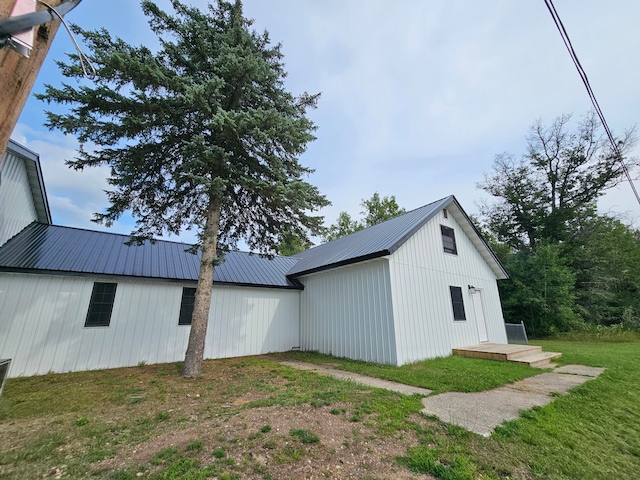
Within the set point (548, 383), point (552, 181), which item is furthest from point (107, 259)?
point (552, 181)

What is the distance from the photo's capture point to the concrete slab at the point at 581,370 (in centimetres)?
663

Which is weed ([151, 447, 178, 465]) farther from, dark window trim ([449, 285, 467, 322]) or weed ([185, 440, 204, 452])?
dark window trim ([449, 285, 467, 322])

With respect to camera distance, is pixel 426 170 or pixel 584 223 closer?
pixel 426 170

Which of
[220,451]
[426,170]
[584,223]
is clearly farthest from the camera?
[584,223]

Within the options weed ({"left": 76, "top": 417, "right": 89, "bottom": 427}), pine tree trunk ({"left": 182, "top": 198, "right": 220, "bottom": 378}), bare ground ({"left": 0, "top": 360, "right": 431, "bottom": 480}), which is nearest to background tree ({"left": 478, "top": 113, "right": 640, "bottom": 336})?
bare ground ({"left": 0, "top": 360, "right": 431, "bottom": 480})

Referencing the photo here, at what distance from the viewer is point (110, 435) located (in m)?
3.32

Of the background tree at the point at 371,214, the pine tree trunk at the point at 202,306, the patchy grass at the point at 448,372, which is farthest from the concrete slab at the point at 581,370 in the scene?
the background tree at the point at 371,214

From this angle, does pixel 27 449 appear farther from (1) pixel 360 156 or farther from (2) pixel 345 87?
(1) pixel 360 156

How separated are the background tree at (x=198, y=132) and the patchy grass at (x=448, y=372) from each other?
156 inches

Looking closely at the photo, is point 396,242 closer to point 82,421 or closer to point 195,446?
point 195,446

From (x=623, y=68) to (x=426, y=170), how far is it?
8.21 metres

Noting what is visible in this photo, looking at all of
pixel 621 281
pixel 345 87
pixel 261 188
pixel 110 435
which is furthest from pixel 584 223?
pixel 110 435

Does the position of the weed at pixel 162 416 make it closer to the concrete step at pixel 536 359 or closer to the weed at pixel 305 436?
the weed at pixel 305 436

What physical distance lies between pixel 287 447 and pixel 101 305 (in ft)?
25.2
